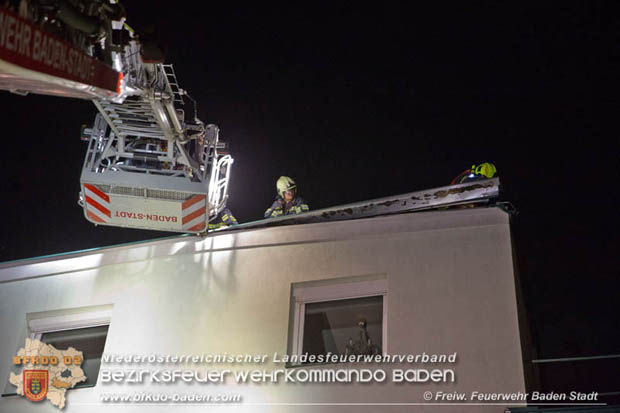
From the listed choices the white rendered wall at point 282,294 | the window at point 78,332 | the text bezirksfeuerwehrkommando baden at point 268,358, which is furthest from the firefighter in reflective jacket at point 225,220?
the text bezirksfeuerwehrkommando baden at point 268,358

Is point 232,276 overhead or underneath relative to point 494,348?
overhead

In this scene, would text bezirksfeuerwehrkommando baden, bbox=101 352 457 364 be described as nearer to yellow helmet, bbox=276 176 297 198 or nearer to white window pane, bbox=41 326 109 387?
white window pane, bbox=41 326 109 387

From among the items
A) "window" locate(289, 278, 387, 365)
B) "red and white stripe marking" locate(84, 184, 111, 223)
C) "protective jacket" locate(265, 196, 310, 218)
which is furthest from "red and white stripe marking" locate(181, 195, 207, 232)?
"protective jacket" locate(265, 196, 310, 218)

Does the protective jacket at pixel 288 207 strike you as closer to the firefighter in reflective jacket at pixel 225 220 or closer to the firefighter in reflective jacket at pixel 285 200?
the firefighter in reflective jacket at pixel 285 200

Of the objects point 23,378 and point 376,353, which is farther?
point 23,378

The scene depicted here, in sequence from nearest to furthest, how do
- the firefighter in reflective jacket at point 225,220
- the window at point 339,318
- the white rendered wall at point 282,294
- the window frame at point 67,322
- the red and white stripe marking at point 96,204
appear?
the white rendered wall at point 282,294, the window at point 339,318, the red and white stripe marking at point 96,204, the window frame at point 67,322, the firefighter in reflective jacket at point 225,220

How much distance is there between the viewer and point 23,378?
9531 millimetres

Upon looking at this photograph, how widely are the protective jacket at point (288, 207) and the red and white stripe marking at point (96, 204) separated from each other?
306 centimetres

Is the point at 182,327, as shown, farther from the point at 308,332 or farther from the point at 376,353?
the point at 376,353

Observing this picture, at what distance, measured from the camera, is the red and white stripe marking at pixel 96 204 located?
9095mm

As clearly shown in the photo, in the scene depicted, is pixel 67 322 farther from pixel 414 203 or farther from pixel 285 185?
pixel 414 203

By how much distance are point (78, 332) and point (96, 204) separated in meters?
1.99

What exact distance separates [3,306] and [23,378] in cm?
122

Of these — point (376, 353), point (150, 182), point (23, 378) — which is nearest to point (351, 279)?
point (376, 353)
